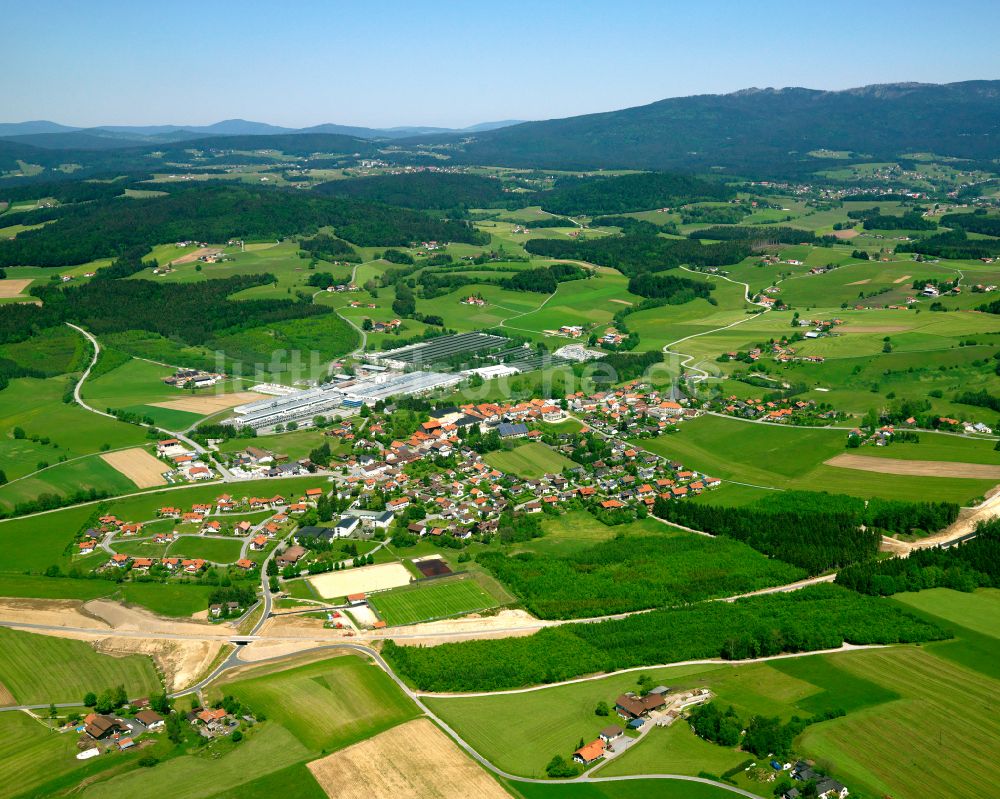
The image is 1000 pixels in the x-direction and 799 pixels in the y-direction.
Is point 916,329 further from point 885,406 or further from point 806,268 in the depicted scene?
point 806,268

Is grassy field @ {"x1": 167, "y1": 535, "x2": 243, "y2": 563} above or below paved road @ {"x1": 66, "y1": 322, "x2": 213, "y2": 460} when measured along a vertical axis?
below

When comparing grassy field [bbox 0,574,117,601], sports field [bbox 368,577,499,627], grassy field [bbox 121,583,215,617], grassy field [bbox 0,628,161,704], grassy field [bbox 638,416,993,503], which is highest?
grassy field [bbox 638,416,993,503]

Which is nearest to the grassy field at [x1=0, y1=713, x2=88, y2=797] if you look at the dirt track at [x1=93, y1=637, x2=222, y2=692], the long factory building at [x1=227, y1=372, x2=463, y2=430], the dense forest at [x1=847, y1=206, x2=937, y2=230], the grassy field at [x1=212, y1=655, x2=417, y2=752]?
Answer: the dirt track at [x1=93, y1=637, x2=222, y2=692]

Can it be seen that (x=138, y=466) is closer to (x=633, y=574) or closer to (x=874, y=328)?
(x=633, y=574)

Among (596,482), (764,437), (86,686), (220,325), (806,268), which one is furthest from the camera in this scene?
(806,268)

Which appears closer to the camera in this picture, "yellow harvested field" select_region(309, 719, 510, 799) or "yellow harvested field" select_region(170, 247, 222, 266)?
"yellow harvested field" select_region(309, 719, 510, 799)

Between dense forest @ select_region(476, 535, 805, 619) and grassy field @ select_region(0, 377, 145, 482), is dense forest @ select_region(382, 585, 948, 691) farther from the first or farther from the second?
grassy field @ select_region(0, 377, 145, 482)

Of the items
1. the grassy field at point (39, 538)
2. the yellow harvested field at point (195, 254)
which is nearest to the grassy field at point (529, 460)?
the grassy field at point (39, 538)

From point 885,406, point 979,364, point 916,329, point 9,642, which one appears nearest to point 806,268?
point 916,329
